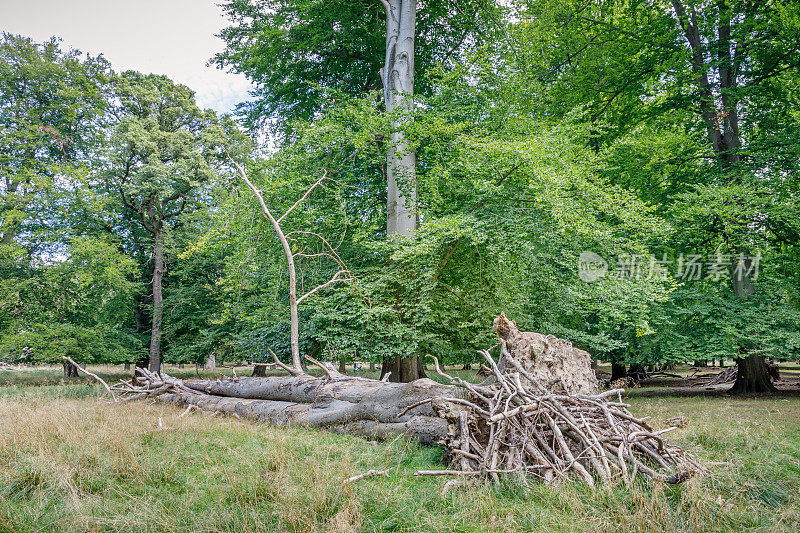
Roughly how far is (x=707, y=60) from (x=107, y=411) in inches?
778

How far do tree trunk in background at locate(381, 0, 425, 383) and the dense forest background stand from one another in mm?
307

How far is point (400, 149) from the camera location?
12656 millimetres

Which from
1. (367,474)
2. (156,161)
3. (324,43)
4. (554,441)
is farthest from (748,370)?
(156,161)

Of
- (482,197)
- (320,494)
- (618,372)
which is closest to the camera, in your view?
(320,494)

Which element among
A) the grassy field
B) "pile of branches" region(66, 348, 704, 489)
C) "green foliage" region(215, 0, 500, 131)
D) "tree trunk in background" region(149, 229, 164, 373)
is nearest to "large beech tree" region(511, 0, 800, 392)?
"green foliage" region(215, 0, 500, 131)

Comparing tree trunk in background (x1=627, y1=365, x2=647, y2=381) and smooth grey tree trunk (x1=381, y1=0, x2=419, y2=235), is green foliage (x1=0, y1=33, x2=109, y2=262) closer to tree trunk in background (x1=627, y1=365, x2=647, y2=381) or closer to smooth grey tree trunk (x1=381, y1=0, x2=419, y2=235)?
smooth grey tree trunk (x1=381, y1=0, x2=419, y2=235)

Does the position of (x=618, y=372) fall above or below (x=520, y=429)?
below

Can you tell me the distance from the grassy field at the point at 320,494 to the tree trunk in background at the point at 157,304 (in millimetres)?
15842

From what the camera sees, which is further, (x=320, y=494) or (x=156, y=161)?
(x=156, y=161)

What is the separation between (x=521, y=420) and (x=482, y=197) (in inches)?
307

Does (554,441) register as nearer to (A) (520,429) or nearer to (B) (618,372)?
(A) (520,429)

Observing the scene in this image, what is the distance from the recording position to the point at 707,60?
14445 mm

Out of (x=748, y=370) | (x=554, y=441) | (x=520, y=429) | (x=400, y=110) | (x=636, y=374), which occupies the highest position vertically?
(x=400, y=110)

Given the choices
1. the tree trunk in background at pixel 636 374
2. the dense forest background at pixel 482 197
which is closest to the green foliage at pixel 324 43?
the dense forest background at pixel 482 197
